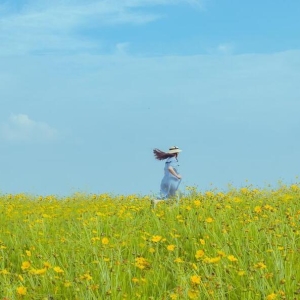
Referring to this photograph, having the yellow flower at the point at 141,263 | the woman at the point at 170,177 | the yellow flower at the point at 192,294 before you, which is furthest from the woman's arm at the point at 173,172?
the yellow flower at the point at 192,294

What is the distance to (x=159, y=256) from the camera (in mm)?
7055

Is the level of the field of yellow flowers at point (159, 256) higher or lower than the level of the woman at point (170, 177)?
lower

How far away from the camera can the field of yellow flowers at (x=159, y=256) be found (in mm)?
5605

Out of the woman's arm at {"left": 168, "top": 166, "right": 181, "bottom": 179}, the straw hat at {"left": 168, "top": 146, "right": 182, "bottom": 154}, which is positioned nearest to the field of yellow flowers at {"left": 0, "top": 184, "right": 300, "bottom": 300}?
the woman's arm at {"left": 168, "top": 166, "right": 181, "bottom": 179}

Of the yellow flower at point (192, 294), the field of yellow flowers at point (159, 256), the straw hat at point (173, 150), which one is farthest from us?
the straw hat at point (173, 150)

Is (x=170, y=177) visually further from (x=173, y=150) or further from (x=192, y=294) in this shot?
(x=192, y=294)

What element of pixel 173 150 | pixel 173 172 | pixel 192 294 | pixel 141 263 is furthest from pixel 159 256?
pixel 173 150

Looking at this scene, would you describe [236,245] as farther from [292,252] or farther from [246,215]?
[246,215]

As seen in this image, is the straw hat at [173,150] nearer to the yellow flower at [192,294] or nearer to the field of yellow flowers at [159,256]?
the field of yellow flowers at [159,256]

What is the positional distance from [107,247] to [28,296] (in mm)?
1888

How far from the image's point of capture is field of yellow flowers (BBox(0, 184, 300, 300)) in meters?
5.61

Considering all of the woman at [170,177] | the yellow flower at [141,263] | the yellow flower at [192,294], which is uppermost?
the woman at [170,177]

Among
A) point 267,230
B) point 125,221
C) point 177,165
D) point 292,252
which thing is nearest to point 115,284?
point 292,252

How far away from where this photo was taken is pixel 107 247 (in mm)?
7551
